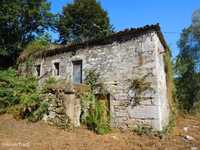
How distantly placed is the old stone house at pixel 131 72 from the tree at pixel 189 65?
40.5 ft

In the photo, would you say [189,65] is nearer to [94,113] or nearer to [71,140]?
[94,113]

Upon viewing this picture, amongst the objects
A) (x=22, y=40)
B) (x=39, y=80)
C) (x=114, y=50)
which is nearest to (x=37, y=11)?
(x=22, y=40)

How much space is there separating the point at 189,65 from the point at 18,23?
16.7 metres

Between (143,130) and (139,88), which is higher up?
(139,88)

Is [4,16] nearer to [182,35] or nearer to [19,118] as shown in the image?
[19,118]

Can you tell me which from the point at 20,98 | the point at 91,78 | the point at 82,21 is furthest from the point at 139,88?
the point at 82,21

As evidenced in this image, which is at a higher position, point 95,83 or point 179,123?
point 95,83

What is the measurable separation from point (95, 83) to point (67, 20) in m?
14.9

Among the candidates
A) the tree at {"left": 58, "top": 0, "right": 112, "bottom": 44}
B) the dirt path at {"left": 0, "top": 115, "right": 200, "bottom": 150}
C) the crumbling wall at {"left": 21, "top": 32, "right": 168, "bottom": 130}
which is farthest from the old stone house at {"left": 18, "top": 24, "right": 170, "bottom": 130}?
the tree at {"left": 58, "top": 0, "right": 112, "bottom": 44}

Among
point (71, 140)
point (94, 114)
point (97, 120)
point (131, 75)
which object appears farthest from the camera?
point (131, 75)

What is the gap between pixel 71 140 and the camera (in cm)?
966

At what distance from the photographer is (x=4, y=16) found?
67.7 feet

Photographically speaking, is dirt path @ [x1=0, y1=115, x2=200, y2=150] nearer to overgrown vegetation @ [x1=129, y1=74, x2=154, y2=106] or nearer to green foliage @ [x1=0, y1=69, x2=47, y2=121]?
green foliage @ [x1=0, y1=69, x2=47, y2=121]

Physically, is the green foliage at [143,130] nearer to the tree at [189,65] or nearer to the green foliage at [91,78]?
the green foliage at [91,78]
